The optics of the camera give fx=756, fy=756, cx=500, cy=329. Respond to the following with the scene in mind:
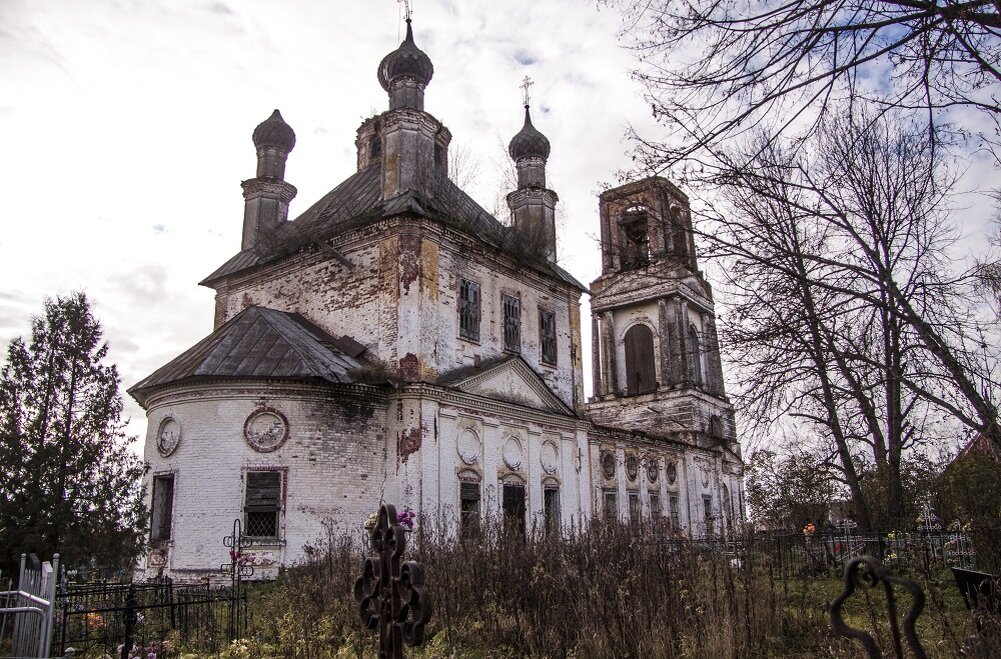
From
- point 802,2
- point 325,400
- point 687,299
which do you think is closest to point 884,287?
point 802,2

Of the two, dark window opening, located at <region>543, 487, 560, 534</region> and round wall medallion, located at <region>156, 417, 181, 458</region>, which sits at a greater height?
round wall medallion, located at <region>156, 417, 181, 458</region>

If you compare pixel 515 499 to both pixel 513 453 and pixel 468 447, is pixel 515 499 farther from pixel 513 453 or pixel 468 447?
pixel 468 447

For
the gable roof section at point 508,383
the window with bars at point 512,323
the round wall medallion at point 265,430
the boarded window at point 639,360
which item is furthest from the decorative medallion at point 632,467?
the round wall medallion at point 265,430

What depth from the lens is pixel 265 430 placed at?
1495 cm

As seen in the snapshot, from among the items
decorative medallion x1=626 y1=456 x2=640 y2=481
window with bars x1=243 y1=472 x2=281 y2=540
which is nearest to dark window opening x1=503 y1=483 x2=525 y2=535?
window with bars x1=243 y1=472 x2=281 y2=540

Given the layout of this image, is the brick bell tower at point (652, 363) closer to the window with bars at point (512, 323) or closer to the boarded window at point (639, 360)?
the boarded window at point (639, 360)

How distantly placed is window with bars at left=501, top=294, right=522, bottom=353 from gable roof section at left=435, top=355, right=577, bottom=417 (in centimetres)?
77

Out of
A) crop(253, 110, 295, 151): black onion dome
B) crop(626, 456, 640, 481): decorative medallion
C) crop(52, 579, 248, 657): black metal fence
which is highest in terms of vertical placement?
crop(253, 110, 295, 151): black onion dome

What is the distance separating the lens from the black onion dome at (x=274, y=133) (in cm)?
2130

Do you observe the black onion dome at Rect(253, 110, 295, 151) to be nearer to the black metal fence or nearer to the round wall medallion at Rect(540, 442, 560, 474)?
the round wall medallion at Rect(540, 442, 560, 474)

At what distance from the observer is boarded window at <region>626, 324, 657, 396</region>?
31.0 meters

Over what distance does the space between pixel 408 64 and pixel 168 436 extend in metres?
10.6

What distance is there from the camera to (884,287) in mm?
8031

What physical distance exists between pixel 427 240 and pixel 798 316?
1074 cm
